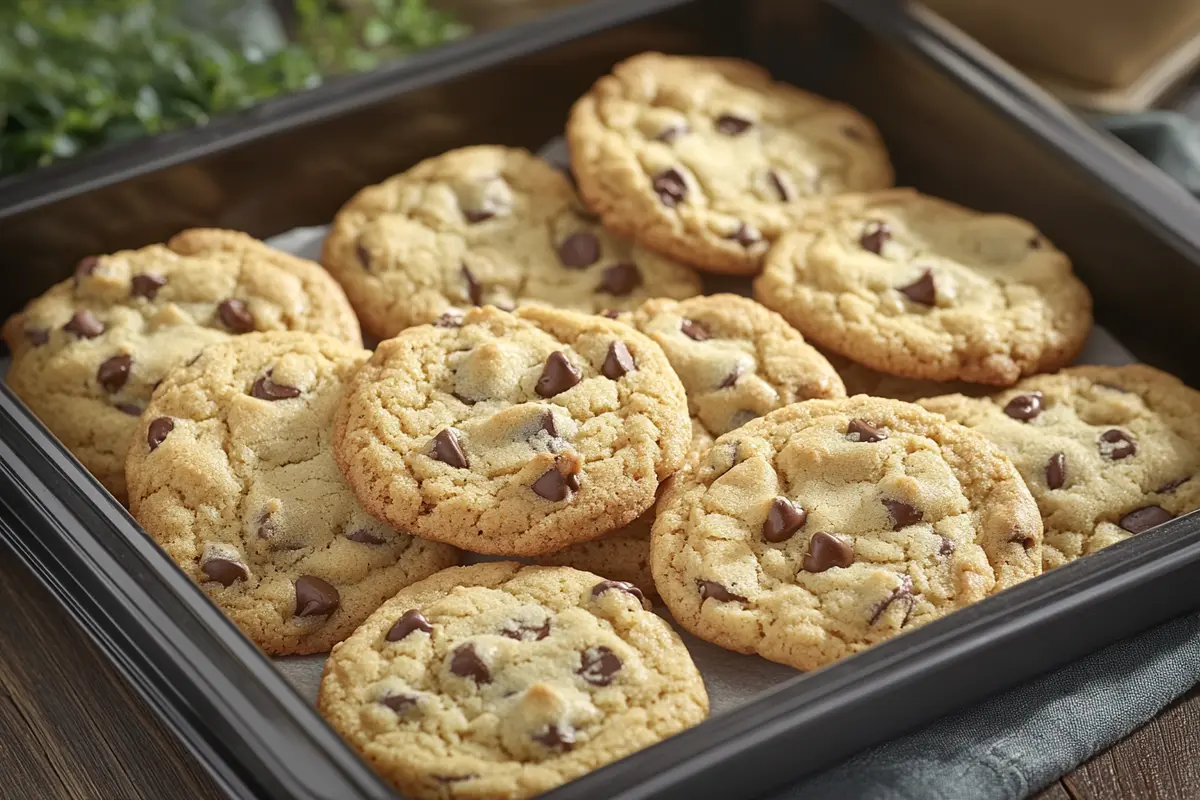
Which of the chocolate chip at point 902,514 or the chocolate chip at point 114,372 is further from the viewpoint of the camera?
the chocolate chip at point 114,372

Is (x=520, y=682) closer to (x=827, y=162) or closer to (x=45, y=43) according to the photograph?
(x=827, y=162)

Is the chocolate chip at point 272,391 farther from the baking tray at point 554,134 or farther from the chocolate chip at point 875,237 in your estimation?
the chocolate chip at point 875,237

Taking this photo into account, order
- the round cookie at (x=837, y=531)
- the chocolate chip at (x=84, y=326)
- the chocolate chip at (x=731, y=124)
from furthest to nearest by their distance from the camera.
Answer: the chocolate chip at (x=731, y=124) < the chocolate chip at (x=84, y=326) < the round cookie at (x=837, y=531)

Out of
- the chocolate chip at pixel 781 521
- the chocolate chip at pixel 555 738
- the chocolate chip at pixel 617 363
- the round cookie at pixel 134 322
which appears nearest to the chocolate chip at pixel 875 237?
the chocolate chip at pixel 617 363

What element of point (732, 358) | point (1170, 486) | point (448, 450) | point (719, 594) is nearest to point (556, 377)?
point (448, 450)

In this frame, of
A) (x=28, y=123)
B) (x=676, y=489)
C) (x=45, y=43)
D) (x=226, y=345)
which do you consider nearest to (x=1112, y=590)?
(x=676, y=489)

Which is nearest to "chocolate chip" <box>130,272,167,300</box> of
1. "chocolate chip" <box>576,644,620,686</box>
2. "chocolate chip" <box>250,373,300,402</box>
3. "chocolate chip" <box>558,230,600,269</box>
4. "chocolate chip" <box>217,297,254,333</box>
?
"chocolate chip" <box>217,297,254,333</box>
